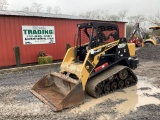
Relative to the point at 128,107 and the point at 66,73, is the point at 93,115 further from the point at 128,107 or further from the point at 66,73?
the point at 66,73

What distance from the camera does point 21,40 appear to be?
10633 mm

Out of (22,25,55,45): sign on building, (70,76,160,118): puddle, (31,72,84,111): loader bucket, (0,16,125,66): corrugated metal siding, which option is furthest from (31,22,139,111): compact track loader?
(22,25,55,45): sign on building

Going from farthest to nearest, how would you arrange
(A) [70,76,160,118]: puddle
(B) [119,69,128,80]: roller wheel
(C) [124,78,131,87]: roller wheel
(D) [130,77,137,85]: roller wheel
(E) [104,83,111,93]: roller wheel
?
(D) [130,77,137,85]: roller wheel
(C) [124,78,131,87]: roller wheel
(B) [119,69,128,80]: roller wheel
(E) [104,83,111,93]: roller wheel
(A) [70,76,160,118]: puddle

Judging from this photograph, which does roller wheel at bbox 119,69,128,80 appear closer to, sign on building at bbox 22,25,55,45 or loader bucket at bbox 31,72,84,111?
loader bucket at bbox 31,72,84,111

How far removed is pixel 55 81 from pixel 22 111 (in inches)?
65.0

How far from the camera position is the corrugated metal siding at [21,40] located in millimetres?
10078

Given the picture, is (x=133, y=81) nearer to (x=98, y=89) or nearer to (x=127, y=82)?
(x=127, y=82)

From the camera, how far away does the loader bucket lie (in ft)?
15.6

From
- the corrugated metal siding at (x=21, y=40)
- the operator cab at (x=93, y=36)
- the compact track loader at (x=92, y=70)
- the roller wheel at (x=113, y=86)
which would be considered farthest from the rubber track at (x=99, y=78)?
the corrugated metal siding at (x=21, y=40)

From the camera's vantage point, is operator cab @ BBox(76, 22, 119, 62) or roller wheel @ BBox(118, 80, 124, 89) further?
roller wheel @ BBox(118, 80, 124, 89)

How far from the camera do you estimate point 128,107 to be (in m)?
4.81

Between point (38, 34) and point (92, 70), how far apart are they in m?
6.58

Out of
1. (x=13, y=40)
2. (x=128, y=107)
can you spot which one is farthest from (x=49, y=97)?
(x=13, y=40)

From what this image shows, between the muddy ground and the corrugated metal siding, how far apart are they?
3.81 meters
